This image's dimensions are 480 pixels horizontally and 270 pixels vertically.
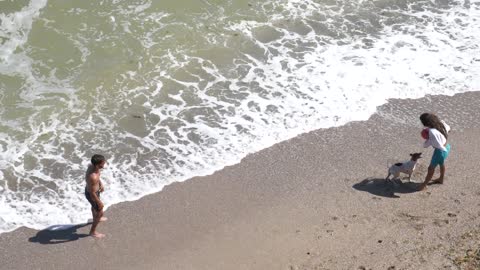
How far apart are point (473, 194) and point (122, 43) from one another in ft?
27.6

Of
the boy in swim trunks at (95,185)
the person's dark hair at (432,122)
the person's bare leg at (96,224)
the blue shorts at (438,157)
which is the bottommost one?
the person's bare leg at (96,224)

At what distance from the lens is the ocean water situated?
11.1 m

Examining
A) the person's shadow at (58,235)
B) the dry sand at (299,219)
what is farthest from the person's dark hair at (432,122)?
the person's shadow at (58,235)

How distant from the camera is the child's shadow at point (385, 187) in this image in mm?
Result: 10172

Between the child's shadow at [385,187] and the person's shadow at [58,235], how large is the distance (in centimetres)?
442

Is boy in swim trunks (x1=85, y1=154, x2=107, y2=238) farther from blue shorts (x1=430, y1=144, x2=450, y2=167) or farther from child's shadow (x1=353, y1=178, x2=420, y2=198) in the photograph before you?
blue shorts (x1=430, y1=144, x2=450, y2=167)

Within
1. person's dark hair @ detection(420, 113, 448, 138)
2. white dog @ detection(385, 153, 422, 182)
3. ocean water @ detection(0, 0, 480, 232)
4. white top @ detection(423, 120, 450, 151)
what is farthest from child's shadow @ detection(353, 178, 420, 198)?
ocean water @ detection(0, 0, 480, 232)

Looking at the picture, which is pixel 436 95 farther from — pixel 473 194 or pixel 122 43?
pixel 122 43

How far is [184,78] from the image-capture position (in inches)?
531

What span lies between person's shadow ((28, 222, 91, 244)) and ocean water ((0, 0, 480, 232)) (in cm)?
19

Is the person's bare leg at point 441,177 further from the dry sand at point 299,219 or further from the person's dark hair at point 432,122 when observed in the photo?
the person's dark hair at point 432,122

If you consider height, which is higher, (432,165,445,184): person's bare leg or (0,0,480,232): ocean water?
(432,165,445,184): person's bare leg

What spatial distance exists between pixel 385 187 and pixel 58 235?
5.14 metres

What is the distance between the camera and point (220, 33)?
596 inches
